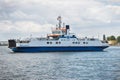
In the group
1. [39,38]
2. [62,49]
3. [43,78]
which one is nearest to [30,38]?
[39,38]

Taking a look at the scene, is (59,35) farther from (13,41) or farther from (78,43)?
(13,41)

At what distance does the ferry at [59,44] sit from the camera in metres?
128

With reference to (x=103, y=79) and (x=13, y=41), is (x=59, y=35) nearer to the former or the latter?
(x=13, y=41)

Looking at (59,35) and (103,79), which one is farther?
(59,35)

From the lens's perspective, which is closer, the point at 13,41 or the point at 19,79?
the point at 19,79

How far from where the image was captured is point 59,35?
13525 cm

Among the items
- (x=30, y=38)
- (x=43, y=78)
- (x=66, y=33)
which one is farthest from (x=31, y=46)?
(x=43, y=78)

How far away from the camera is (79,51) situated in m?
133

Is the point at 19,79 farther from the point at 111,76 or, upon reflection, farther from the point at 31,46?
the point at 31,46

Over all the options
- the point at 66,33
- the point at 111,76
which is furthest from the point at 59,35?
the point at 111,76

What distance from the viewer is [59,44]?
Result: 427 feet

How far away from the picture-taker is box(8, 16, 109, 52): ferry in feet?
421

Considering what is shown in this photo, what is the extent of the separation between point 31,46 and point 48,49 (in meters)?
5.61

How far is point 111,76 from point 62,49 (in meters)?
80.9
